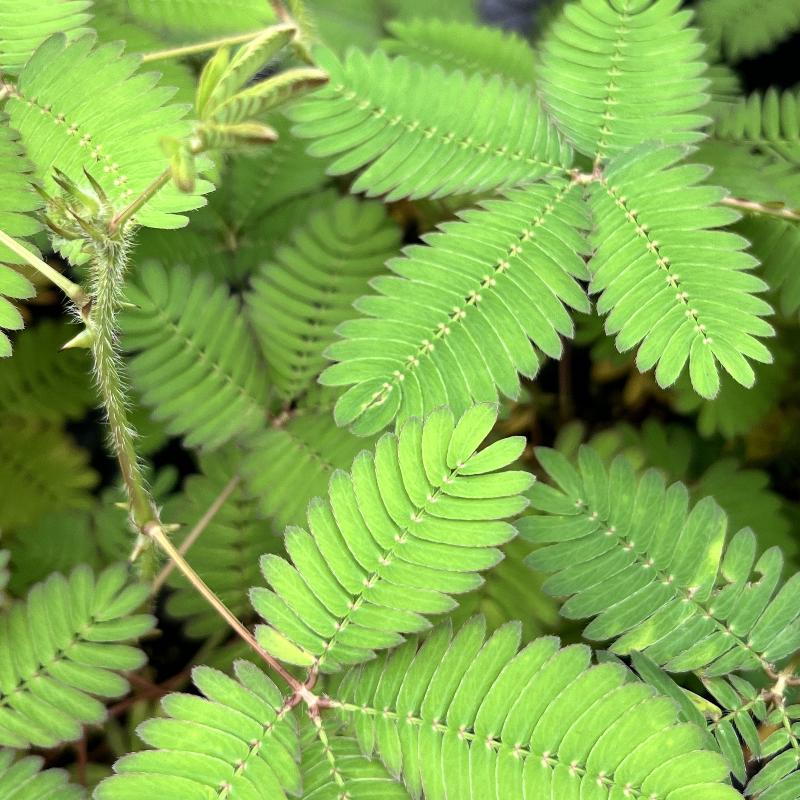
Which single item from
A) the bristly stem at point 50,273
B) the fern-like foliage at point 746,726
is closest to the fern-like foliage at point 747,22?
the fern-like foliage at point 746,726

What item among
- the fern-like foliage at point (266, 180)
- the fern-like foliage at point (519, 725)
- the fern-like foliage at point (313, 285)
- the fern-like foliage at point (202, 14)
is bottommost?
the fern-like foliage at point (519, 725)

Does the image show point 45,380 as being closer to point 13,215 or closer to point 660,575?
point 13,215

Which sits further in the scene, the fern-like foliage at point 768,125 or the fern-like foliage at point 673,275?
the fern-like foliage at point 768,125

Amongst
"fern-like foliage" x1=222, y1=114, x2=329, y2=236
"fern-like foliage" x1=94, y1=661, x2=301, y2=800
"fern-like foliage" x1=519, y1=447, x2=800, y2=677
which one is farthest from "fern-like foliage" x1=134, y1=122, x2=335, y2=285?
"fern-like foliage" x1=94, y1=661, x2=301, y2=800

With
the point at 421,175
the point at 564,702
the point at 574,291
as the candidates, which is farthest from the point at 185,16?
the point at 564,702

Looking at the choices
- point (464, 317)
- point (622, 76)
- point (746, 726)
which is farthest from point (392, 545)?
point (622, 76)

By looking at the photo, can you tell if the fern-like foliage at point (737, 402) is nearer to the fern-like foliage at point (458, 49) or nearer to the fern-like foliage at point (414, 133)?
the fern-like foliage at point (414, 133)
